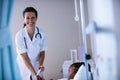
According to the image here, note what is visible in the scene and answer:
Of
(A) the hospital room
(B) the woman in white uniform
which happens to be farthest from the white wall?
(B) the woman in white uniform

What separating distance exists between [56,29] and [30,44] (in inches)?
26.1

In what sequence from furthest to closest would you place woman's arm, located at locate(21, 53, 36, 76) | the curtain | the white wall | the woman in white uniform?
1. the white wall
2. the curtain
3. the woman in white uniform
4. woman's arm, located at locate(21, 53, 36, 76)

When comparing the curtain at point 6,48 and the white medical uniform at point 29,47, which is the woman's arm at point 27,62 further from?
the curtain at point 6,48

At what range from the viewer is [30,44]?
6.98 ft

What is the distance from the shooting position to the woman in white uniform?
206 cm

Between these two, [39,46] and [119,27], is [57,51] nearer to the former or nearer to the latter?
[39,46]

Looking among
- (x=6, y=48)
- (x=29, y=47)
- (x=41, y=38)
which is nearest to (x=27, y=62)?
(x=29, y=47)

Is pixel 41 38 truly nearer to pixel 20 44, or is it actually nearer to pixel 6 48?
pixel 20 44

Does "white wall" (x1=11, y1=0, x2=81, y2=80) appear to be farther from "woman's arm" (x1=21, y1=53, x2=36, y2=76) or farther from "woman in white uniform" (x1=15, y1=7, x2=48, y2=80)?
"woman's arm" (x1=21, y1=53, x2=36, y2=76)

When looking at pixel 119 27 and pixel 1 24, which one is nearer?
pixel 119 27

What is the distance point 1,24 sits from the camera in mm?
2457

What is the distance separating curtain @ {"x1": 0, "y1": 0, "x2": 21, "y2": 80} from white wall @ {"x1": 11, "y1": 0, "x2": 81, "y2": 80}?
19cm

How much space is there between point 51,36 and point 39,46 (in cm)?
55

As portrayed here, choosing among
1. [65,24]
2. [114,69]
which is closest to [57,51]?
[65,24]
